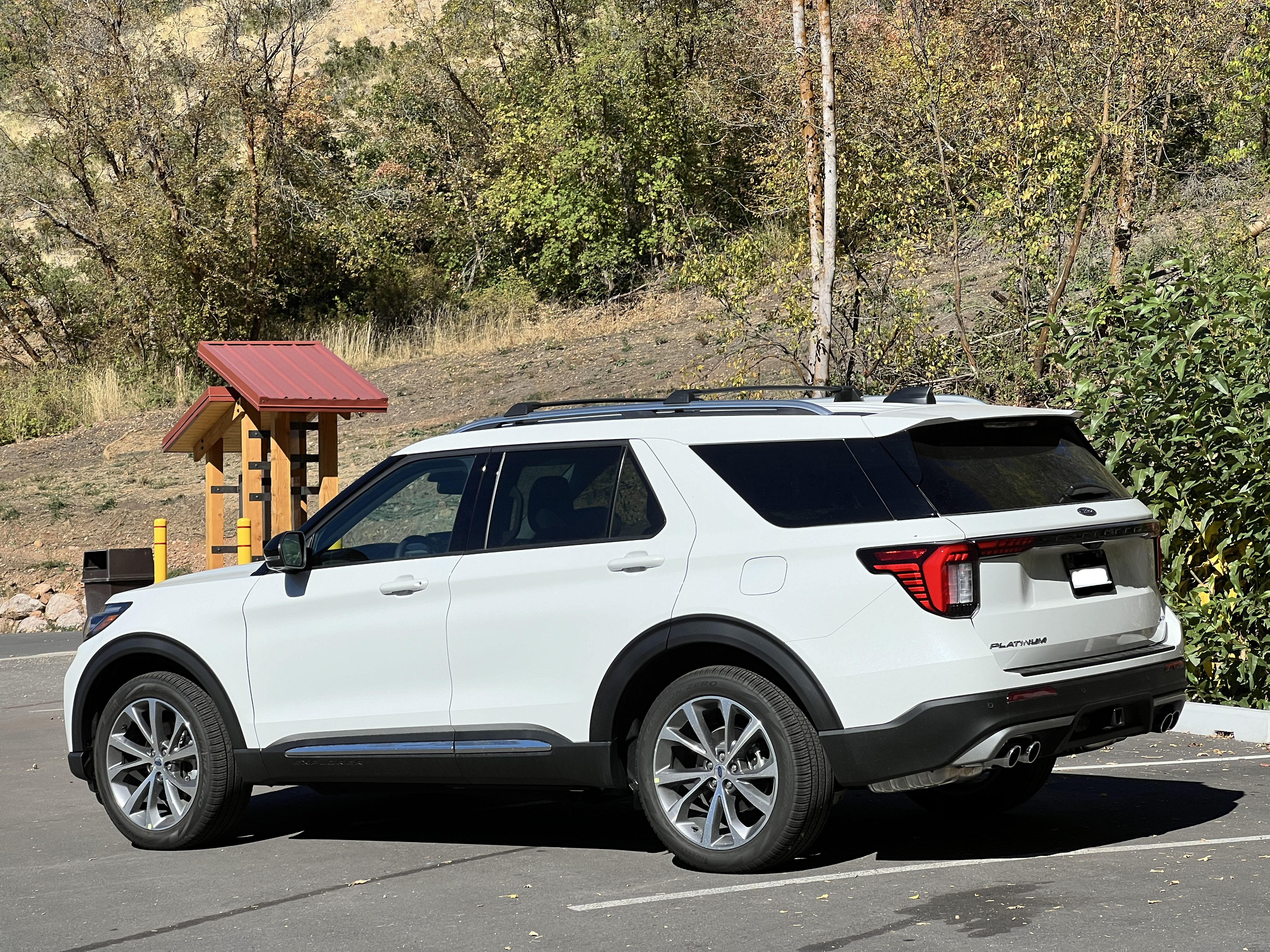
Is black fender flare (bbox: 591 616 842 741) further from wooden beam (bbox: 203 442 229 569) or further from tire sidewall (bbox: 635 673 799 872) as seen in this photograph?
wooden beam (bbox: 203 442 229 569)

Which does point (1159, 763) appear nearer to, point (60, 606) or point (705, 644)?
point (705, 644)

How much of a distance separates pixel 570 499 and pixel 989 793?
243 centimetres

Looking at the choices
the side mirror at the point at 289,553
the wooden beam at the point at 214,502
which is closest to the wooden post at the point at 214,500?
the wooden beam at the point at 214,502

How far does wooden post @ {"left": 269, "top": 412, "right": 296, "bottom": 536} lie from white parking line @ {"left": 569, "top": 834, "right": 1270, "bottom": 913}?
10.0 meters

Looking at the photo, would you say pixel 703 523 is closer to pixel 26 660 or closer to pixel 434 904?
pixel 434 904

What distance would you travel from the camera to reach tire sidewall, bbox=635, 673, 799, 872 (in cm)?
577

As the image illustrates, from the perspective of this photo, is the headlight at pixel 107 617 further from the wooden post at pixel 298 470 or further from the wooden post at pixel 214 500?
the wooden post at pixel 214 500

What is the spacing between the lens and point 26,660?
50.8ft

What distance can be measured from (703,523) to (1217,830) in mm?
2613

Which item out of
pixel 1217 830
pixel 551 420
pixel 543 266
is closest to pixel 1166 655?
pixel 1217 830

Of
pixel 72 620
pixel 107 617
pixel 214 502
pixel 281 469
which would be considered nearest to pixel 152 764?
pixel 107 617

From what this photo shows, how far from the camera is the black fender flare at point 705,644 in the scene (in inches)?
224

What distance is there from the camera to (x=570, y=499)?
646 centimetres

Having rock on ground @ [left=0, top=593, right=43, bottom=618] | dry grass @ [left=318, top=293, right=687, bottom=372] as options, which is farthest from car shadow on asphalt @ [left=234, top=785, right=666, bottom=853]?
dry grass @ [left=318, top=293, right=687, bottom=372]
